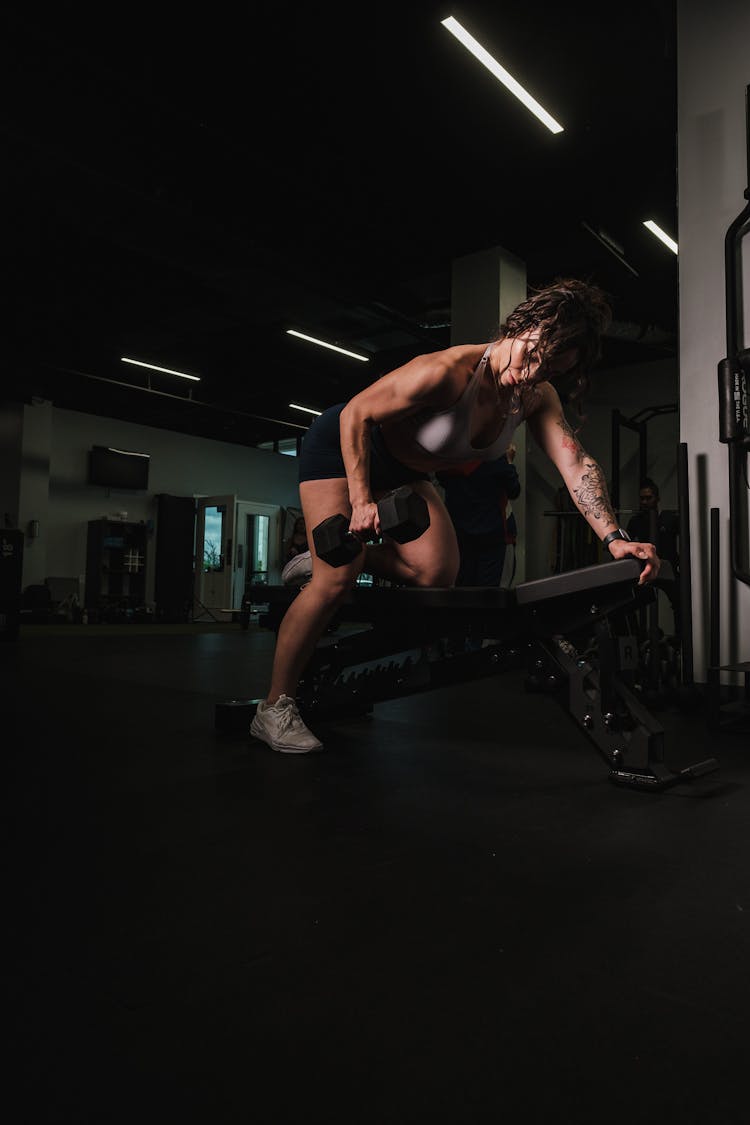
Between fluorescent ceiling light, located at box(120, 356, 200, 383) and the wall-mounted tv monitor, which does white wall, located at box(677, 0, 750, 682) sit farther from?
the wall-mounted tv monitor

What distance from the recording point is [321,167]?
4.38m

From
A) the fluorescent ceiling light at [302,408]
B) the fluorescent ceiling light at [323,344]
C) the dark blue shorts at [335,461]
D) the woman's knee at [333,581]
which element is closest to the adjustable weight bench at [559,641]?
the woman's knee at [333,581]

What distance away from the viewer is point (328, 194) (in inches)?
184

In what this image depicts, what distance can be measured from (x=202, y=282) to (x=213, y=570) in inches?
219

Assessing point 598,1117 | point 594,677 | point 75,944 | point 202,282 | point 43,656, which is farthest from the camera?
point 202,282

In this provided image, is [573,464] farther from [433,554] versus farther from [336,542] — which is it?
[336,542]

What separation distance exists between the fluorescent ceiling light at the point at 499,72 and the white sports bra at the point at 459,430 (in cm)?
260

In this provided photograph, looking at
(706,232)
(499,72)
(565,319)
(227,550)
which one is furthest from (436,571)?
(227,550)

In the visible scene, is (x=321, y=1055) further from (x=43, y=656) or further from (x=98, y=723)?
(x=43, y=656)

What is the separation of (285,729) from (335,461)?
2.31 ft

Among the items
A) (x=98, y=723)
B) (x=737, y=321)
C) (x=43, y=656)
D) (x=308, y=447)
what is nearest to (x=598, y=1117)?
(x=308, y=447)

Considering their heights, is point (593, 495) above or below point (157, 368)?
below

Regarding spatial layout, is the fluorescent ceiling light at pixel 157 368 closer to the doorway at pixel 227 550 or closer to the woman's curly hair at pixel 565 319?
the doorway at pixel 227 550

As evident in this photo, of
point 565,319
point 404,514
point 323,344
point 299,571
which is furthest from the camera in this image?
point 323,344
